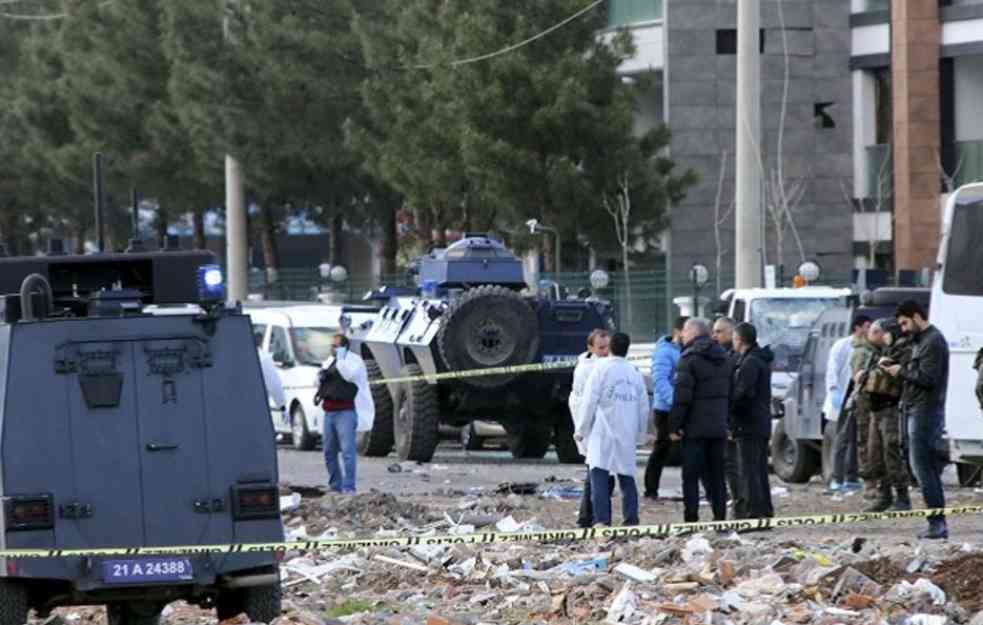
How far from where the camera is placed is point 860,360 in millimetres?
22766

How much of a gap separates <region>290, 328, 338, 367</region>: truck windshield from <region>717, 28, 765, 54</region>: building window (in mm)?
14264

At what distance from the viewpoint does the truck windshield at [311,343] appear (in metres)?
33.9

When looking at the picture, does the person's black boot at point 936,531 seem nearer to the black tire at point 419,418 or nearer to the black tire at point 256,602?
the black tire at point 256,602

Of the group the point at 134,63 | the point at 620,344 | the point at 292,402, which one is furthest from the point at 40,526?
the point at 134,63

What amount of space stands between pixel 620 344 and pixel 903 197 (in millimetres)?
26082

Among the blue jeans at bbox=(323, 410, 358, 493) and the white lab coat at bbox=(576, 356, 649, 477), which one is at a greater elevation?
the white lab coat at bbox=(576, 356, 649, 477)

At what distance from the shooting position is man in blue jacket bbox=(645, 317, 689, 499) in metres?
22.1

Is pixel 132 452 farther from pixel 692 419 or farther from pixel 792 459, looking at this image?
pixel 792 459

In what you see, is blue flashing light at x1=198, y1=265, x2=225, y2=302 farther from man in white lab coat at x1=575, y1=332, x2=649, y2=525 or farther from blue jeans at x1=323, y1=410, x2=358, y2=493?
blue jeans at x1=323, y1=410, x2=358, y2=493

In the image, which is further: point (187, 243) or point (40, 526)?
point (187, 243)

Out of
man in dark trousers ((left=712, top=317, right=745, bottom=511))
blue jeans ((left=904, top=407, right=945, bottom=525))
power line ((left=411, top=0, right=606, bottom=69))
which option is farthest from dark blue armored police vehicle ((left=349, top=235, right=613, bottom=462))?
power line ((left=411, top=0, right=606, bottom=69))

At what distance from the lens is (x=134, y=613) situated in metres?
14.2

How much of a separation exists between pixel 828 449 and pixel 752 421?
473cm

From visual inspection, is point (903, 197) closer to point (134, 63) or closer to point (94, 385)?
point (134, 63)
